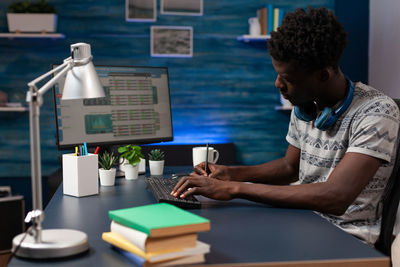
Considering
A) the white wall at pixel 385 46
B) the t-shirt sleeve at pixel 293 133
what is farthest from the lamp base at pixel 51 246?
the white wall at pixel 385 46

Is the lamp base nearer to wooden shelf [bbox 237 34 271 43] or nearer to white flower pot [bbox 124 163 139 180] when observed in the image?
white flower pot [bbox 124 163 139 180]

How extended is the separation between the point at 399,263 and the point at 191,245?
999mm

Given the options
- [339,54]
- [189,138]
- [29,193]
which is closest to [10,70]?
[29,193]

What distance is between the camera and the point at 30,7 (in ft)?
12.1

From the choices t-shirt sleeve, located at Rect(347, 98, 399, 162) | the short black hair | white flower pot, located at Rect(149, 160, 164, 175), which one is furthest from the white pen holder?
t-shirt sleeve, located at Rect(347, 98, 399, 162)

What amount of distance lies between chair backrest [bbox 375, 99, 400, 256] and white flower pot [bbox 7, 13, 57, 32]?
2964 mm

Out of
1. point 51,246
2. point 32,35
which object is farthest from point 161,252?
point 32,35

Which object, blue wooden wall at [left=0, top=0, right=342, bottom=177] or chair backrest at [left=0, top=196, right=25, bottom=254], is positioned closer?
chair backrest at [left=0, top=196, right=25, bottom=254]

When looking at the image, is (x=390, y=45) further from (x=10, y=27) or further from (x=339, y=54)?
(x=10, y=27)

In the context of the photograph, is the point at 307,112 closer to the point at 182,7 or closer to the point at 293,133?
the point at 293,133

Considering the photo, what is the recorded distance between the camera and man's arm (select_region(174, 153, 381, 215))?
53.3 inches

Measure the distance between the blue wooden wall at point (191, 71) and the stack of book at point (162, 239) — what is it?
10.1 feet

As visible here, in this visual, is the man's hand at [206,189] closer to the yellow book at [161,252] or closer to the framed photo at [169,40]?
the yellow book at [161,252]

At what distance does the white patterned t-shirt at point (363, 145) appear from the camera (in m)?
1.42
